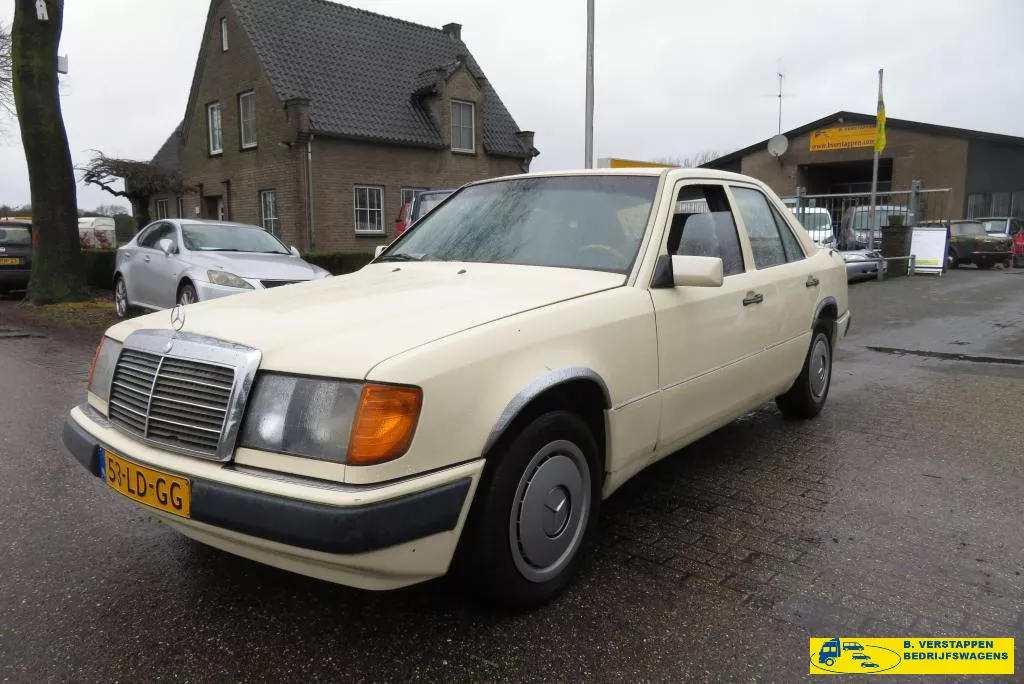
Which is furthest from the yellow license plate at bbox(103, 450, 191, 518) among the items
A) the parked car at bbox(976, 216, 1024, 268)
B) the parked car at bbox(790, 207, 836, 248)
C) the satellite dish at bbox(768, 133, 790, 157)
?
the satellite dish at bbox(768, 133, 790, 157)

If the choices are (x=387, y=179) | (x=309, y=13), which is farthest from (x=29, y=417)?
(x=309, y=13)

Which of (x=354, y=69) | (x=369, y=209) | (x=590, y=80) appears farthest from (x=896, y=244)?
(x=354, y=69)

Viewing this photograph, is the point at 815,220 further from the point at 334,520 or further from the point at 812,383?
the point at 334,520

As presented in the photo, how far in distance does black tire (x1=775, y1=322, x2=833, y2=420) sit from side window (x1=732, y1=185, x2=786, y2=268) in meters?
0.79

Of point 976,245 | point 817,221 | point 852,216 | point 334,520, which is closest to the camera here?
point 334,520

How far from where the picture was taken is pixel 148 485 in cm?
250

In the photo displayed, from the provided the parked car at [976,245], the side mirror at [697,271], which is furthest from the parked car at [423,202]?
the parked car at [976,245]

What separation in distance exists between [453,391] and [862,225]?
19.3m

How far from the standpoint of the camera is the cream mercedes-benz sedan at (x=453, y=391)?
2.20 meters

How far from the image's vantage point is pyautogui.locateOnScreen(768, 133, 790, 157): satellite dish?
3081 cm

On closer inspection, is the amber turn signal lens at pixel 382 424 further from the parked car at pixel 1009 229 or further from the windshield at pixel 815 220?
the parked car at pixel 1009 229

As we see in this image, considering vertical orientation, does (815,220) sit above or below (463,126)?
below

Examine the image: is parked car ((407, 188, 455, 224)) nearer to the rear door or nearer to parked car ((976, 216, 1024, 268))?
the rear door

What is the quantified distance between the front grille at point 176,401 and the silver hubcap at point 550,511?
0.99 metres
